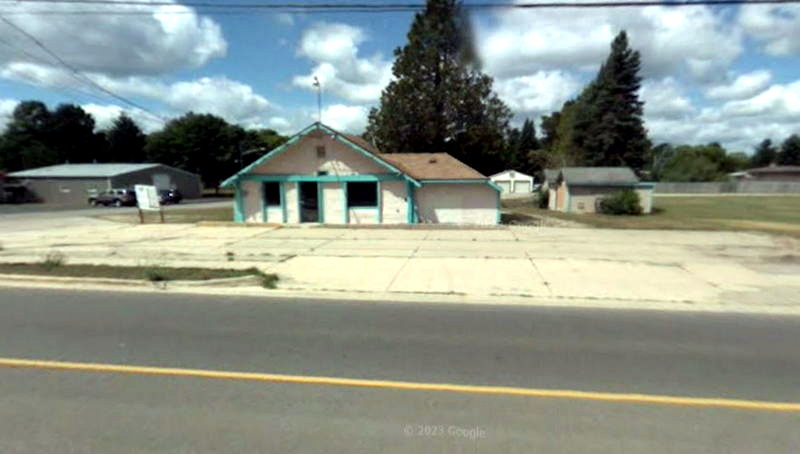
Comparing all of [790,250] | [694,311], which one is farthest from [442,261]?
[790,250]

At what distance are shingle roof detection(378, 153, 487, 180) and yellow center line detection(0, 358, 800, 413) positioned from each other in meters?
17.8

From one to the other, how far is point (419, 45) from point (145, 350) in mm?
36223

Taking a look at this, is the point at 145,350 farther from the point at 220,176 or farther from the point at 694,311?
the point at 220,176

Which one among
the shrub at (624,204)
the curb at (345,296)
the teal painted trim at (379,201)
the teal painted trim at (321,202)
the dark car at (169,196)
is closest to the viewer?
the curb at (345,296)

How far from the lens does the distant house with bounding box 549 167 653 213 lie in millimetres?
32562

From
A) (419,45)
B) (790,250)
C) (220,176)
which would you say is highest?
(419,45)

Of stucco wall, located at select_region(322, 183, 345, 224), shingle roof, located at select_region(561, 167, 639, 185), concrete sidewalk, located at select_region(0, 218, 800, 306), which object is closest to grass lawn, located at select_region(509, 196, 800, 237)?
shingle roof, located at select_region(561, 167, 639, 185)

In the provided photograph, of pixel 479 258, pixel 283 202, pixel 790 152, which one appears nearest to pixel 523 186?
pixel 283 202

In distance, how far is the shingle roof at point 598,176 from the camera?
33.1 meters

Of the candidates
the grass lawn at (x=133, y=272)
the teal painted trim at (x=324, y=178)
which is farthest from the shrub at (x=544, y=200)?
the grass lawn at (x=133, y=272)

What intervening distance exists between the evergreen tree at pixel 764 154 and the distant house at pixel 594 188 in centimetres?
11802

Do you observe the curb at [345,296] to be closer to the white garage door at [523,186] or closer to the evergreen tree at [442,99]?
the evergreen tree at [442,99]

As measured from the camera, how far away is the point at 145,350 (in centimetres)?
529

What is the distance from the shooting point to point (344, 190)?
2206cm
